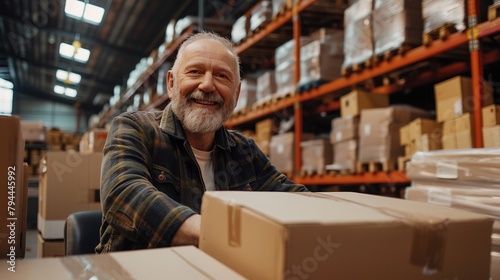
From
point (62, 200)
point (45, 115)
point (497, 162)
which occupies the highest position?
point (45, 115)

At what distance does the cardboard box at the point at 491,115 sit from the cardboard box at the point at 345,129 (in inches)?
56.1

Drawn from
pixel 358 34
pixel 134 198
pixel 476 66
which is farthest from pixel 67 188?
pixel 476 66

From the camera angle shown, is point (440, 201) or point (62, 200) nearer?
point (440, 201)

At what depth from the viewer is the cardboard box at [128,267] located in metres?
0.89

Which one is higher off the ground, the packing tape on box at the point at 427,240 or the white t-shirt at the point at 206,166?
the white t-shirt at the point at 206,166

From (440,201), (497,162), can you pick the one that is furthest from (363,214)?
(440,201)

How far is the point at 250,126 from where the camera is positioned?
7.81 meters

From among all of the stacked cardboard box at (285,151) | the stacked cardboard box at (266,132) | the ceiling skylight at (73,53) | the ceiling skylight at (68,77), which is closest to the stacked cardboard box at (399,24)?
the stacked cardboard box at (285,151)

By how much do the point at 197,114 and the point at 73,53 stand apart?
48.7 ft

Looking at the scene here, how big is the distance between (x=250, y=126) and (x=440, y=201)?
559 centimetres

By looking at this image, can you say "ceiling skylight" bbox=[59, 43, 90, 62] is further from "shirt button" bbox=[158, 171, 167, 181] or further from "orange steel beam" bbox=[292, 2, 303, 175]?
"shirt button" bbox=[158, 171, 167, 181]

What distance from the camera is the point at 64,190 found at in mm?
3373

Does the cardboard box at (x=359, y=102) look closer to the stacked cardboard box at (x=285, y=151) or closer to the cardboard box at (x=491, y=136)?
the stacked cardboard box at (x=285, y=151)

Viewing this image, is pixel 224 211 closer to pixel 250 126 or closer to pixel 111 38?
pixel 250 126
